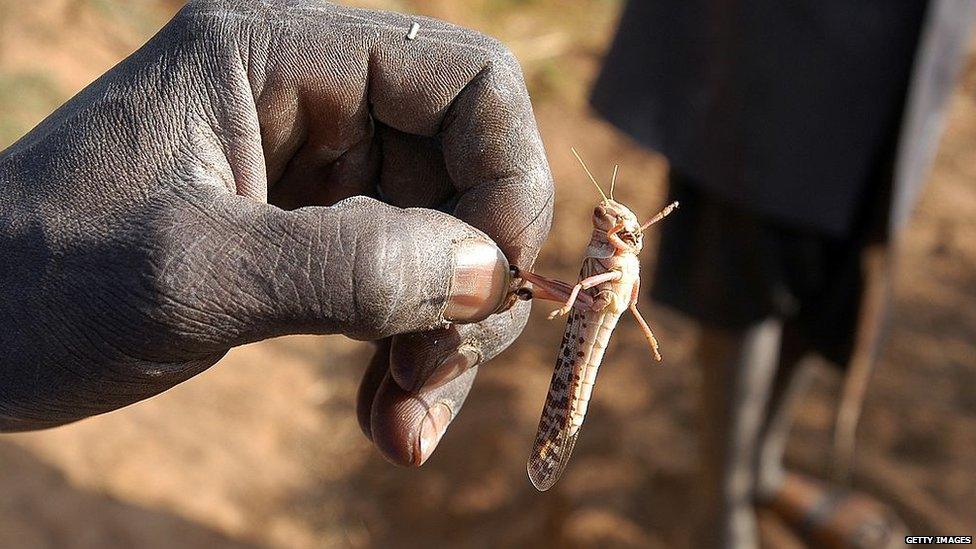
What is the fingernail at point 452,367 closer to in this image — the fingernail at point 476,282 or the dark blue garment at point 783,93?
the fingernail at point 476,282

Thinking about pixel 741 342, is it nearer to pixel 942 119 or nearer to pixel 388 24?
pixel 942 119

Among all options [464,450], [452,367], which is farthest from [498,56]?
[464,450]

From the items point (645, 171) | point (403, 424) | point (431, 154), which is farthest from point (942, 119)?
point (645, 171)

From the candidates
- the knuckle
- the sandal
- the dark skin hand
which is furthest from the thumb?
the sandal

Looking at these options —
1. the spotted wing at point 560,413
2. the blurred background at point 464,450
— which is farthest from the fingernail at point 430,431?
the blurred background at point 464,450

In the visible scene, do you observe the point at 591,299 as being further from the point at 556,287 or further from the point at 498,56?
the point at 498,56

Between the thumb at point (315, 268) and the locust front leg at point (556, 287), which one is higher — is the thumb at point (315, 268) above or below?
above
